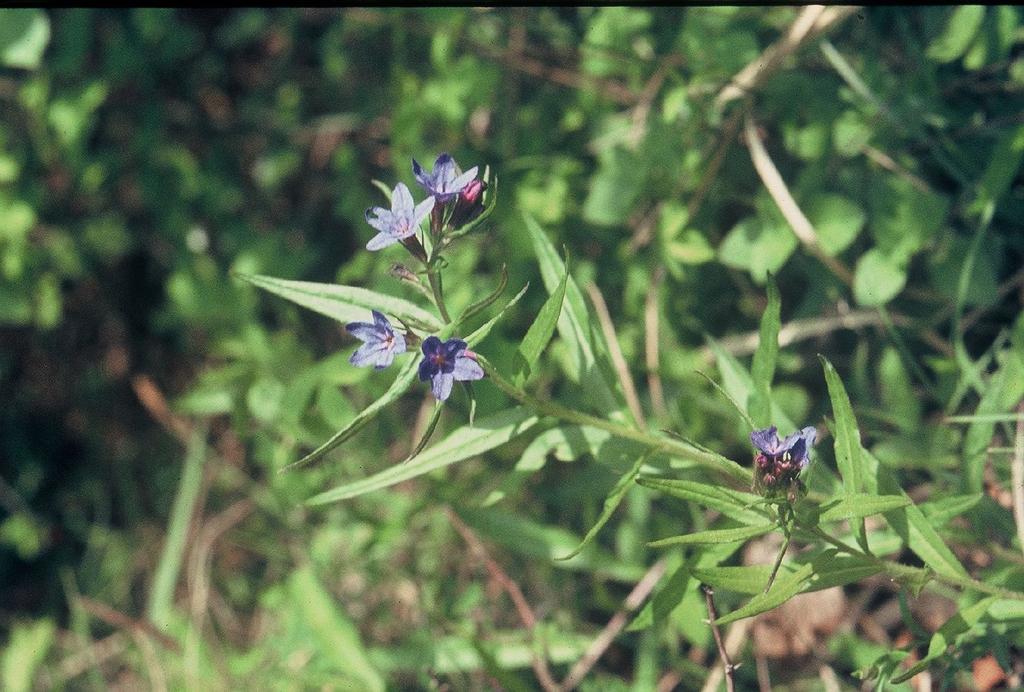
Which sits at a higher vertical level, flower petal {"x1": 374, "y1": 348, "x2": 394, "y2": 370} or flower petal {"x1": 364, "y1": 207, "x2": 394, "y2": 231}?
flower petal {"x1": 364, "y1": 207, "x2": 394, "y2": 231}

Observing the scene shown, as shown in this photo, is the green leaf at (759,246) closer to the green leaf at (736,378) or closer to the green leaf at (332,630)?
the green leaf at (736,378)

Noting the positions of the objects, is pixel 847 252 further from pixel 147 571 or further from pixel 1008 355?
pixel 147 571

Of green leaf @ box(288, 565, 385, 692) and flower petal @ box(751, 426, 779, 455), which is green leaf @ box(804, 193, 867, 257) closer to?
flower petal @ box(751, 426, 779, 455)

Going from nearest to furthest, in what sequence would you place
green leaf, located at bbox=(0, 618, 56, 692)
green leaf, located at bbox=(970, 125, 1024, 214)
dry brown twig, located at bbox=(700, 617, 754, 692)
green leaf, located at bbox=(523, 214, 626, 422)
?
green leaf, located at bbox=(523, 214, 626, 422) → green leaf, located at bbox=(970, 125, 1024, 214) → dry brown twig, located at bbox=(700, 617, 754, 692) → green leaf, located at bbox=(0, 618, 56, 692)

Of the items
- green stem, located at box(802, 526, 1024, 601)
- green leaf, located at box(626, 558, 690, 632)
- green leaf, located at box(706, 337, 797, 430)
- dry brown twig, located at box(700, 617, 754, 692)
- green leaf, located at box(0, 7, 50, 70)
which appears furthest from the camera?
green leaf, located at box(0, 7, 50, 70)

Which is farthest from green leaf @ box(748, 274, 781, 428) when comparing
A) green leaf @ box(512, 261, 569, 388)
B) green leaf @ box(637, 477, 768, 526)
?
green leaf @ box(512, 261, 569, 388)

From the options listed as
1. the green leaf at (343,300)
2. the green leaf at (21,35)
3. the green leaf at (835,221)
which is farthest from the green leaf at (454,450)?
the green leaf at (21,35)

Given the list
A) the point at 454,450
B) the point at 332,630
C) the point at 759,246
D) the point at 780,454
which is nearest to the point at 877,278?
the point at 759,246

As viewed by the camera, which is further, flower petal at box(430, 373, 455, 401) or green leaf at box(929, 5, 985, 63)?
green leaf at box(929, 5, 985, 63)
